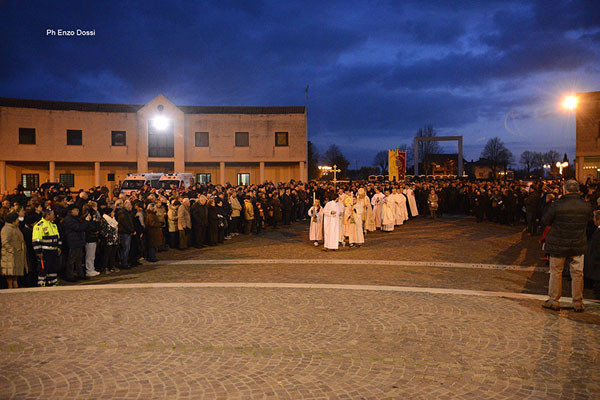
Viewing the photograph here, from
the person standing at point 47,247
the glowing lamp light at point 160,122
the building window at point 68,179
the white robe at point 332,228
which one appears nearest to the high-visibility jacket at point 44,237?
the person standing at point 47,247

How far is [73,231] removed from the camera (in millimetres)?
10125

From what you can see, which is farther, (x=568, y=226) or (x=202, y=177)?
(x=202, y=177)

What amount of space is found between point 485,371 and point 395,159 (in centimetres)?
2582

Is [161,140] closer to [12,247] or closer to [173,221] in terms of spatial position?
[173,221]

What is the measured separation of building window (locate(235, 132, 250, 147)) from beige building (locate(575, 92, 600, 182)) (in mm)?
28055

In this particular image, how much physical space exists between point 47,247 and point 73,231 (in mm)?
731

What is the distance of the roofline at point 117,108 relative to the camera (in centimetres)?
3772

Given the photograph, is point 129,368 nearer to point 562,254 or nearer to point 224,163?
point 562,254

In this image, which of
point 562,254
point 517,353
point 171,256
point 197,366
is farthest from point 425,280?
point 171,256

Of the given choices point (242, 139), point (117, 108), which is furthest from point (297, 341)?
point (117, 108)

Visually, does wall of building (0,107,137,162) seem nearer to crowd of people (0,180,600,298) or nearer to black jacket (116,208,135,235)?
crowd of people (0,180,600,298)

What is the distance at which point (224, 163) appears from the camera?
40938 mm

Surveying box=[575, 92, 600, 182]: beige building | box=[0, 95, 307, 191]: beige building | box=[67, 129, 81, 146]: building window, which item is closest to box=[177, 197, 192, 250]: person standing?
box=[0, 95, 307, 191]: beige building

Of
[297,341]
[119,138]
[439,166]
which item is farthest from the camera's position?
[439,166]
